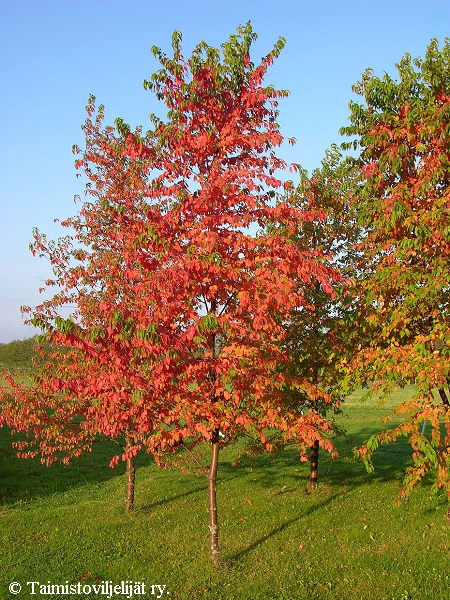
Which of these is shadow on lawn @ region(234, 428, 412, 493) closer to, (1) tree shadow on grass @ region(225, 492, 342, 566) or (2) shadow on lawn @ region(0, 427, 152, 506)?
(1) tree shadow on grass @ region(225, 492, 342, 566)

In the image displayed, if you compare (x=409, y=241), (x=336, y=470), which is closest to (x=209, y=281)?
(x=409, y=241)

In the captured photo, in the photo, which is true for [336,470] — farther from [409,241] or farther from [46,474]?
[409,241]

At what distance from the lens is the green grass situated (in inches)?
345

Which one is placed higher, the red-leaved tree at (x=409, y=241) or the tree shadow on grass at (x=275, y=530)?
the red-leaved tree at (x=409, y=241)

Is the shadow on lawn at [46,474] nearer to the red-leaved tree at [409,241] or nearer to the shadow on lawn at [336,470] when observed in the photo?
the shadow on lawn at [336,470]

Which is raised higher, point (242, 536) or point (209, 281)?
point (209, 281)

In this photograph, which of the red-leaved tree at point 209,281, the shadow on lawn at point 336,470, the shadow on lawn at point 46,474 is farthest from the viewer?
the shadow on lawn at point 46,474

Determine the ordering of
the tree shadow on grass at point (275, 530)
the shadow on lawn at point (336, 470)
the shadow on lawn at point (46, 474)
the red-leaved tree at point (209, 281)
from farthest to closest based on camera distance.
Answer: the shadow on lawn at point (46, 474) → the shadow on lawn at point (336, 470) → the tree shadow on grass at point (275, 530) → the red-leaved tree at point (209, 281)

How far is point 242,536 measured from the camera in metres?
11.4

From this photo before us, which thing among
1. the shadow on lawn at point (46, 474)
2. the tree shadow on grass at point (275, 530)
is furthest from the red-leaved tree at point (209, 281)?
the shadow on lawn at point (46, 474)

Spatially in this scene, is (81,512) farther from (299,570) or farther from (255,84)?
(255,84)

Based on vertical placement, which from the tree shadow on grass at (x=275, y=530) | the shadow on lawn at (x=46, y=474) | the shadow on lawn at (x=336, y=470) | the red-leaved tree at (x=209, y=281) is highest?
the red-leaved tree at (x=209, y=281)

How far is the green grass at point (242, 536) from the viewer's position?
877cm

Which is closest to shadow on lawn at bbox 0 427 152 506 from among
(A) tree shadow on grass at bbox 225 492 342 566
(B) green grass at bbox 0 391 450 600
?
(B) green grass at bbox 0 391 450 600
